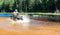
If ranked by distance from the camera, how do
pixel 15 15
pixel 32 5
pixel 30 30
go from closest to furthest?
1. pixel 30 30
2. pixel 15 15
3. pixel 32 5

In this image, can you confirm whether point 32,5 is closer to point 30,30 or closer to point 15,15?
point 15,15

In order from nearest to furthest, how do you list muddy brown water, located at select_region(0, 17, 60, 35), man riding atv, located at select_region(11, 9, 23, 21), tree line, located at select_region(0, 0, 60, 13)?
muddy brown water, located at select_region(0, 17, 60, 35) < man riding atv, located at select_region(11, 9, 23, 21) < tree line, located at select_region(0, 0, 60, 13)

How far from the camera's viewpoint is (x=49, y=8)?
2527 inches

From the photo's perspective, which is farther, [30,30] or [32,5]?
[32,5]

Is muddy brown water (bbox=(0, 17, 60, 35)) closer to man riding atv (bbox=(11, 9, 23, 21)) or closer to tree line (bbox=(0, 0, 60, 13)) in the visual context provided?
man riding atv (bbox=(11, 9, 23, 21))

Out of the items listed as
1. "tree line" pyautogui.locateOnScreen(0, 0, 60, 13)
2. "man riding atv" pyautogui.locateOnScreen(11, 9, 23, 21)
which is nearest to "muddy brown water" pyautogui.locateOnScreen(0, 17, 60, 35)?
"man riding atv" pyautogui.locateOnScreen(11, 9, 23, 21)

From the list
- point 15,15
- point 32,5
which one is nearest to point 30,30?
point 15,15

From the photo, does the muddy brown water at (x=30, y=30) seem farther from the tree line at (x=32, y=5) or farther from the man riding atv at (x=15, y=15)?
the tree line at (x=32, y=5)

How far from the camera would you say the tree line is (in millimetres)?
61894

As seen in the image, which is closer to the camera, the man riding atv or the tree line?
the man riding atv

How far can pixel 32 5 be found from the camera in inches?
2611

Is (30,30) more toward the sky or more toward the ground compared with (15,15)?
more toward the ground

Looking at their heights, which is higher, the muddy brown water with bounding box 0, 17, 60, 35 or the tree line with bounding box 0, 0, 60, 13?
the muddy brown water with bounding box 0, 17, 60, 35

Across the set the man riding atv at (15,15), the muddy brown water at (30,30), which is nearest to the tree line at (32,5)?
the man riding atv at (15,15)
